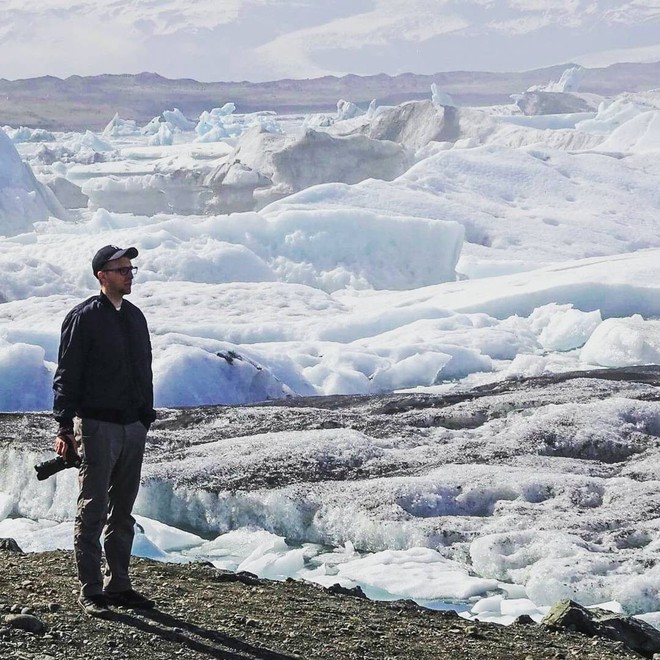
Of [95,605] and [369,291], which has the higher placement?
[95,605]

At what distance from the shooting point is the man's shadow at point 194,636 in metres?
4.36

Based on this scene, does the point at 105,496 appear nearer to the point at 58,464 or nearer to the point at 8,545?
the point at 58,464

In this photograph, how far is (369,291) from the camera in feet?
78.8

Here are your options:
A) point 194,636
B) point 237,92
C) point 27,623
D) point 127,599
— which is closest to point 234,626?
point 194,636

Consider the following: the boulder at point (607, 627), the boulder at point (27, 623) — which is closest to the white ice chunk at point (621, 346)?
the boulder at point (607, 627)

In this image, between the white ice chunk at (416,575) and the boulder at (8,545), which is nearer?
the boulder at (8,545)

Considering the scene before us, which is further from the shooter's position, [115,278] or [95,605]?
[115,278]

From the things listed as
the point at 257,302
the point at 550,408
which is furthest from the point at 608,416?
the point at 257,302

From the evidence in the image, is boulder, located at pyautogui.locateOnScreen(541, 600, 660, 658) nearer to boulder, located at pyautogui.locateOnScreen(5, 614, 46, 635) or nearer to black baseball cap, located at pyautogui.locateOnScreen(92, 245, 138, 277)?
boulder, located at pyautogui.locateOnScreen(5, 614, 46, 635)

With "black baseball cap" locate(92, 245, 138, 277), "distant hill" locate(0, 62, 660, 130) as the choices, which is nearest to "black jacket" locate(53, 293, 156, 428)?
"black baseball cap" locate(92, 245, 138, 277)

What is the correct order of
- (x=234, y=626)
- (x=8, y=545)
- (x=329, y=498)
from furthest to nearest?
(x=329, y=498), (x=8, y=545), (x=234, y=626)

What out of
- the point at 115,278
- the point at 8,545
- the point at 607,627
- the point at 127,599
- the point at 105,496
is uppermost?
the point at 115,278

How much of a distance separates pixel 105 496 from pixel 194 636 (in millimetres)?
645

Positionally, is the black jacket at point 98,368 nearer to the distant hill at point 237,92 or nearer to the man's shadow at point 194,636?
the man's shadow at point 194,636
